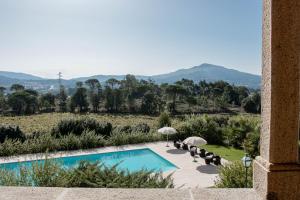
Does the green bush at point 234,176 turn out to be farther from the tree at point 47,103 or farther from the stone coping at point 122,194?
the tree at point 47,103

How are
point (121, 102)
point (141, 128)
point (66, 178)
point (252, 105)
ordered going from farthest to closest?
point (252, 105), point (121, 102), point (141, 128), point (66, 178)

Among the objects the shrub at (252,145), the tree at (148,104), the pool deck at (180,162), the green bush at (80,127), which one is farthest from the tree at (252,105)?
the green bush at (80,127)

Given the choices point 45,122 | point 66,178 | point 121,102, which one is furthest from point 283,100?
point 121,102

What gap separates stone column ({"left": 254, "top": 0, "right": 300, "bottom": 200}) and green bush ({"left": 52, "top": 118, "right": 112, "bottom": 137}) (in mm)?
15791

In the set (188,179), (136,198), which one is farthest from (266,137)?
(188,179)

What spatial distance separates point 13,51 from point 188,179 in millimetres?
11918

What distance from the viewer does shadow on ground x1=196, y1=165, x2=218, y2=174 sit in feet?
36.2

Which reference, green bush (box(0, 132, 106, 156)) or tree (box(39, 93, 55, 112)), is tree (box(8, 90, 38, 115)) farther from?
green bush (box(0, 132, 106, 156))

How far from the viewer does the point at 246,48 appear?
1886 centimetres

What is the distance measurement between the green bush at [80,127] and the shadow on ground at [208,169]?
7.93m

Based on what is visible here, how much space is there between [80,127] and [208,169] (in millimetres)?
9158

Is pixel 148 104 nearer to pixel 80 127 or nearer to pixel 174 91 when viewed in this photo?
pixel 174 91

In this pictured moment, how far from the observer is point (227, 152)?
584 inches

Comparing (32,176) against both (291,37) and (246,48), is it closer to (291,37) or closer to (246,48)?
(291,37)
